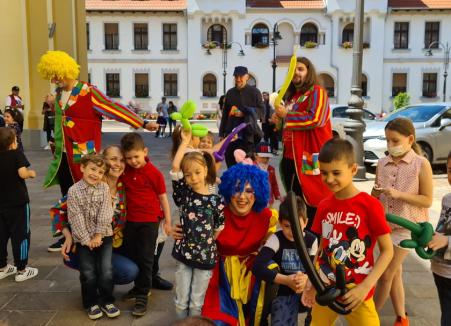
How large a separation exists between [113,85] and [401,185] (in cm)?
4075

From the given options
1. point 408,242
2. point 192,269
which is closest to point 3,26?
point 192,269

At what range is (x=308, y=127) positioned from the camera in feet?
13.5

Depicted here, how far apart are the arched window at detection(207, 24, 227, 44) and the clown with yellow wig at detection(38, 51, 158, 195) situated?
37.8 meters

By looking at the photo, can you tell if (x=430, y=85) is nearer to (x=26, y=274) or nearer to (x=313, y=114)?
(x=313, y=114)

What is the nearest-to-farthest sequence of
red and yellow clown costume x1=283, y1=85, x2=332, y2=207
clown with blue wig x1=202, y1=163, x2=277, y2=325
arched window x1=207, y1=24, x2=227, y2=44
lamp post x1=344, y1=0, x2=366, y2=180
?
clown with blue wig x1=202, y1=163, x2=277, y2=325, red and yellow clown costume x1=283, y1=85, x2=332, y2=207, lamp post x1=344, y1=0, x2=366, y2=180, arched window x1=207, y1=24, x2=227, y2=44

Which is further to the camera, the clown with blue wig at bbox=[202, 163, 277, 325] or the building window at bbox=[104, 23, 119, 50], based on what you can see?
the building window at bbox=[104, 23, 119, 50]

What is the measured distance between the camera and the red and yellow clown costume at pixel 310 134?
13.5 feet

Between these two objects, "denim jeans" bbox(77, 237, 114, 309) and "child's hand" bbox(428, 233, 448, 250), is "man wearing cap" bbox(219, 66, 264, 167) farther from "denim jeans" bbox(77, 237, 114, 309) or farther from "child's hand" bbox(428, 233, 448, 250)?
"child's hand" bbox(428, 233, 448, 250)

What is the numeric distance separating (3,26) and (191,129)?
13073 mm

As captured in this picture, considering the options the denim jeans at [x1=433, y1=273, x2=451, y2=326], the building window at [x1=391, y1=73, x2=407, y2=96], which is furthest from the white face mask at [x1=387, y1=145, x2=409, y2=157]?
the building window at [x1=391, y1=73, x2=407, y2=96]

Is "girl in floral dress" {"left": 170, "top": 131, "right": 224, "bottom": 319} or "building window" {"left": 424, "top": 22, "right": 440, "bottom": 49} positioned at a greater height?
"building window" {"left": 424, "top": 22, "right": 440, "bottom": 49}

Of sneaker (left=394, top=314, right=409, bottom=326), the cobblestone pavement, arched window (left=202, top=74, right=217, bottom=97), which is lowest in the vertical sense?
the cobblestone pavement

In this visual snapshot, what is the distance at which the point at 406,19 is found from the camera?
1640 inches

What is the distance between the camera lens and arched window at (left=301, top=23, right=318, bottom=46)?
4191 cm
